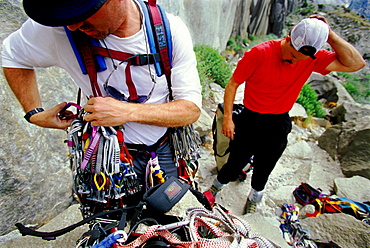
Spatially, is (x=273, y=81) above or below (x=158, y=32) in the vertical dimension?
below

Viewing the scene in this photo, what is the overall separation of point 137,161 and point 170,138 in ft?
0.87

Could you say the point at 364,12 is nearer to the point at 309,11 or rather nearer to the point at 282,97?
the point at 309,11

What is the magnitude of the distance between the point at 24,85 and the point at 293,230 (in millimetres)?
2957

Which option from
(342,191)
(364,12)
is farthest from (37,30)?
(364,12)

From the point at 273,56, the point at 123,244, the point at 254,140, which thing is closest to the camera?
the point at 123,244

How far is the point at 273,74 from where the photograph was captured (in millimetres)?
2166

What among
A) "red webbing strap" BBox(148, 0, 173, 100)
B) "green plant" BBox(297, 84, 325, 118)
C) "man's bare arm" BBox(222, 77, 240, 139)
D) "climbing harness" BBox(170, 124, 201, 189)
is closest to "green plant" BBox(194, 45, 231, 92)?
"green plant" BBox(297, 84, 325, 118)

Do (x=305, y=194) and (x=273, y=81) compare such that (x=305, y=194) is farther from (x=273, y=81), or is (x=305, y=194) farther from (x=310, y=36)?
(x=310, y=36)

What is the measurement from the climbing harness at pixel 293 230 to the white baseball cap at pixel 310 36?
6.25ft

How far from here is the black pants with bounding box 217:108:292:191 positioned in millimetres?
2357

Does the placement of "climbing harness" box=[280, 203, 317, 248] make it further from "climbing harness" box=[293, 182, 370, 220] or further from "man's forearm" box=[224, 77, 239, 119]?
"man's forearm" box=[224, 77, 239, 119]

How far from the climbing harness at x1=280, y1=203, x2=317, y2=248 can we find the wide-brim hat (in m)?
2.78

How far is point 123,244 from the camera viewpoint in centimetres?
87

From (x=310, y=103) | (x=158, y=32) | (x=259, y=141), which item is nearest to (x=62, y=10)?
(x=158, y=32)
